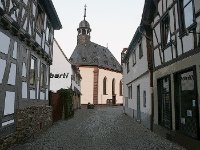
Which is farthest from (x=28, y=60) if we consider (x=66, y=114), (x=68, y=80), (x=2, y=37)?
(x=68, y=80)

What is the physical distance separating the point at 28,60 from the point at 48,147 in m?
3.94

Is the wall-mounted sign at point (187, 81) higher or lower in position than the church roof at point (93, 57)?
lower

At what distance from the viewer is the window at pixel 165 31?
38.0 ft

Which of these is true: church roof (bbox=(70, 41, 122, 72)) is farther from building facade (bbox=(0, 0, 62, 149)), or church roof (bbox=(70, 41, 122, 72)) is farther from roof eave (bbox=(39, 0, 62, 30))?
building facade (bbox=(0, 0, 62, 149))

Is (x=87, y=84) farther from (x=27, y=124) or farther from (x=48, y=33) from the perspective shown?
(x=27, y=124)

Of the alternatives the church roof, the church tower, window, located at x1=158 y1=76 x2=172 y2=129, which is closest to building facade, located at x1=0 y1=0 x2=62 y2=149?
window, located at x1=158 y1=76 x2=172 y2=129

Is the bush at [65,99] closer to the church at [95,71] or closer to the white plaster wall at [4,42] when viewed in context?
the white plaster wall at [4,42]

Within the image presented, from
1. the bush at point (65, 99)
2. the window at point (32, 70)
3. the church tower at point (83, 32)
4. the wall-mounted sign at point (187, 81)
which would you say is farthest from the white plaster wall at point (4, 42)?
the church tower at point (83, 32)

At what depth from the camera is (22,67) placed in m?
10.5

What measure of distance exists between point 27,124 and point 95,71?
140 feet

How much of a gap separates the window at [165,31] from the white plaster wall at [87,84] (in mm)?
40262

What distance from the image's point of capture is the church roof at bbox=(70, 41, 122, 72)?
2164 inches

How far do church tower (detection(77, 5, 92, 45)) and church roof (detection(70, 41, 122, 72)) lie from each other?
882 millimetres

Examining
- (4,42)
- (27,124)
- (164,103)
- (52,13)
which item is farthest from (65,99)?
(4,42)
